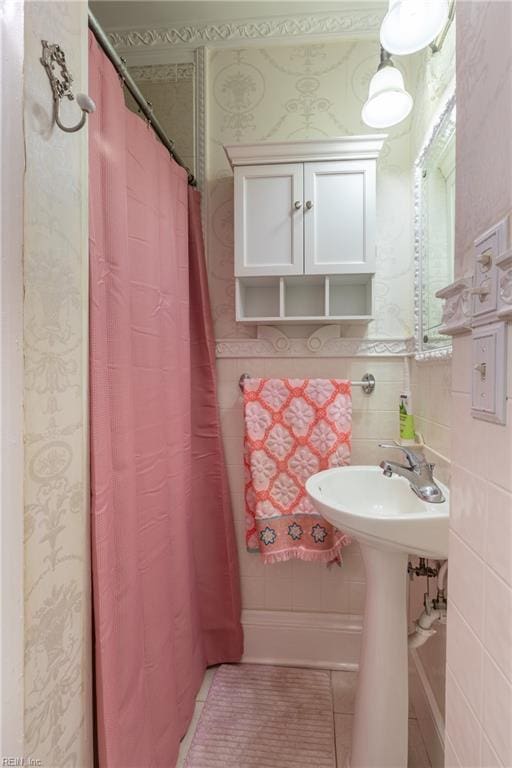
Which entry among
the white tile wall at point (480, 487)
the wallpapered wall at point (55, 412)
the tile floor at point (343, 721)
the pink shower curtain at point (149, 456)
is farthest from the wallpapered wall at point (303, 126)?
the tile floor at point (343, 721)

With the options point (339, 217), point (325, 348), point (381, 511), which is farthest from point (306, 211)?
point (381, 511)

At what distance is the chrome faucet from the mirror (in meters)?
0.34

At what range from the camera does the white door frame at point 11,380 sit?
0.56 m

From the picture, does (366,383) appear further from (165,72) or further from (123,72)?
(165,72)

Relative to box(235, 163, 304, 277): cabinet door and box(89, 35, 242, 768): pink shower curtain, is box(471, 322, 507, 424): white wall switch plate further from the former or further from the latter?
box(235, 163, 304, 277): cabinet door

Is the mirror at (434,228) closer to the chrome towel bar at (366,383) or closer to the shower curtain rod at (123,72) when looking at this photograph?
the chrome towel bar at (366,383)

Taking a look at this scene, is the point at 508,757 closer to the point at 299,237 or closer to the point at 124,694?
the point at 124,694

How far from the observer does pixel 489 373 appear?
0.47m

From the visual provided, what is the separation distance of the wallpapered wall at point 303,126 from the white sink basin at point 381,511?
0.61 metres

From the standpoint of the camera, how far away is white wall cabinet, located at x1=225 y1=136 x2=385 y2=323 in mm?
1363

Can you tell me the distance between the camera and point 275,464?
4.85ft

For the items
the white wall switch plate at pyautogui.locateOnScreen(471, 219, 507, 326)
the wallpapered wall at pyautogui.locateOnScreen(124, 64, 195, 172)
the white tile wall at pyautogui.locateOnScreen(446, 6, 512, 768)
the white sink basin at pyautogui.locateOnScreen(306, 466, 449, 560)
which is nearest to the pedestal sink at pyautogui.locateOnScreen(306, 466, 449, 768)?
the white sink basin at pyautogui.locateOnScreen(306, 466, 449, 560)

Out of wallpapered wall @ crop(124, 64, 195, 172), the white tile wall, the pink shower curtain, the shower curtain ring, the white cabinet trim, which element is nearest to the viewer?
the white tile wall

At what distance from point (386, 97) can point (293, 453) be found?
4.15 feet
